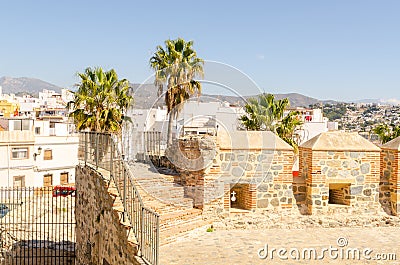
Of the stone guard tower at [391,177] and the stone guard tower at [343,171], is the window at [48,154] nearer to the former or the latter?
the stone guard tower at [343,171]

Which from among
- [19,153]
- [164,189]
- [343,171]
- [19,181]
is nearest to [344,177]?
[343,171]

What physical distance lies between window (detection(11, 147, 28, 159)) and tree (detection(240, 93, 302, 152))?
19.4 meters

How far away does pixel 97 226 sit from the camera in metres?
9.62

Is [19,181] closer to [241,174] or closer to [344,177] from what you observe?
[241,174]

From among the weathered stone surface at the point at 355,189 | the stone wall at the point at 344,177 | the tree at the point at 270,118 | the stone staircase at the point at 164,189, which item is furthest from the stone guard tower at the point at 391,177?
the tree at the point at 270,118

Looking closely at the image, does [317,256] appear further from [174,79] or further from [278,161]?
[174,79]

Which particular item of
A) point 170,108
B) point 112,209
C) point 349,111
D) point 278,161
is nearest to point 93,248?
point 112,209

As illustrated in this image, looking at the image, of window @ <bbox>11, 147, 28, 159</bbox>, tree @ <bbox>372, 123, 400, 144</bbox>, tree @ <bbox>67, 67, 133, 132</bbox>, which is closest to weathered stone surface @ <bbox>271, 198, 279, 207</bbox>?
tree @ <bbox>67, 67, 133, 132</bbox>

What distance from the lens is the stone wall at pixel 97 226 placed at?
774 cm

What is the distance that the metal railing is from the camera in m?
6.66

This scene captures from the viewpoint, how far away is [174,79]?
16719 mm

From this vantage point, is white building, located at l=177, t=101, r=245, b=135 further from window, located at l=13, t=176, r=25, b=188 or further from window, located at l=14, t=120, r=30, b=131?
window, located at l=14, t=120, r=30, b=131

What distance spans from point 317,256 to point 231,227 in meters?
2.53

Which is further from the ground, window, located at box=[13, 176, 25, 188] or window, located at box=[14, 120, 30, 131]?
window, located at box=[14, 120, 30, 131]
